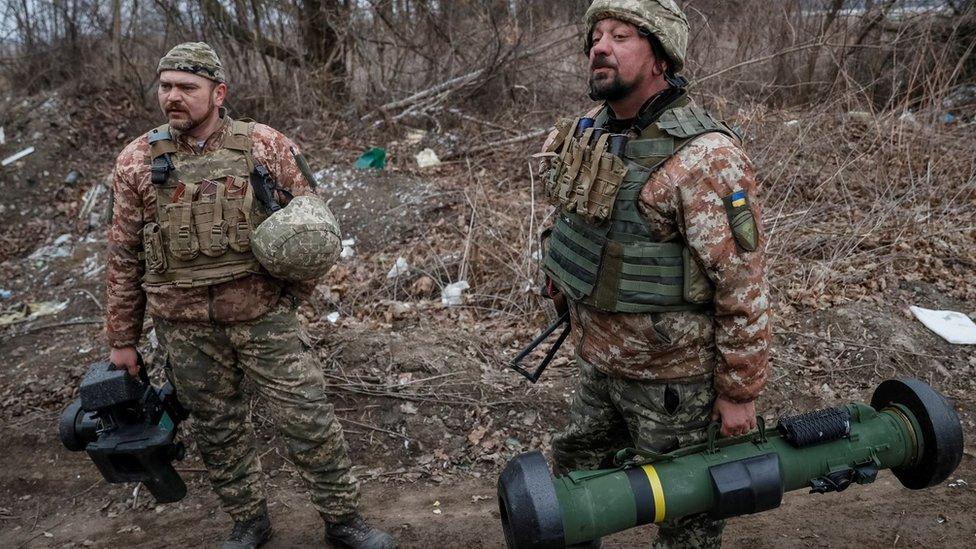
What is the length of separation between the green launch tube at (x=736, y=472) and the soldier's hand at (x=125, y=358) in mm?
1786

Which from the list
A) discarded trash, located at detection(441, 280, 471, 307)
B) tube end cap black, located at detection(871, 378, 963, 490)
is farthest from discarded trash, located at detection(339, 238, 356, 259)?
tube end cap black, located at detection(871, 378, 963, 490)

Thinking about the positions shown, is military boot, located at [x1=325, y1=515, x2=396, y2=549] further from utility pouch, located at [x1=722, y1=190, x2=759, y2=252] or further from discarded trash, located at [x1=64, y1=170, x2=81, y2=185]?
discarded trash, located at [x1=64, y1=170, x2=81, y2=185]

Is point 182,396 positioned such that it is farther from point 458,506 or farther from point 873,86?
point 873,86

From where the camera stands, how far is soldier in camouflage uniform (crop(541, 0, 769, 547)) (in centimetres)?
202

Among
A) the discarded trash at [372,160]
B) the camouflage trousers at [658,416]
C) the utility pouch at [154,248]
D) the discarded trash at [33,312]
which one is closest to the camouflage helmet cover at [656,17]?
the camouflage trousers at [658,416]

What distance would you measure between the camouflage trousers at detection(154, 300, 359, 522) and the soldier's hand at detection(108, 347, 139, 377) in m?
0.13

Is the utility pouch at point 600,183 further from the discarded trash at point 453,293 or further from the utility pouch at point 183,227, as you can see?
Result: the discarded trash at point 453,293

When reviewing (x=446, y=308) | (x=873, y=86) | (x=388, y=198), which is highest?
(x=873, y=86)

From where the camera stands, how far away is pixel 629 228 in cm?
216

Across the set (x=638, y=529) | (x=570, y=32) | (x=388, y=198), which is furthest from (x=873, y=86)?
(x=638, y=529)

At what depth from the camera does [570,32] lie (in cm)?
867

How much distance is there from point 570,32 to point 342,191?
379 centimetres

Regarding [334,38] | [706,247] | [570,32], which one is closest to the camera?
[706,247]

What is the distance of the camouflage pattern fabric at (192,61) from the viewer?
262 cm
